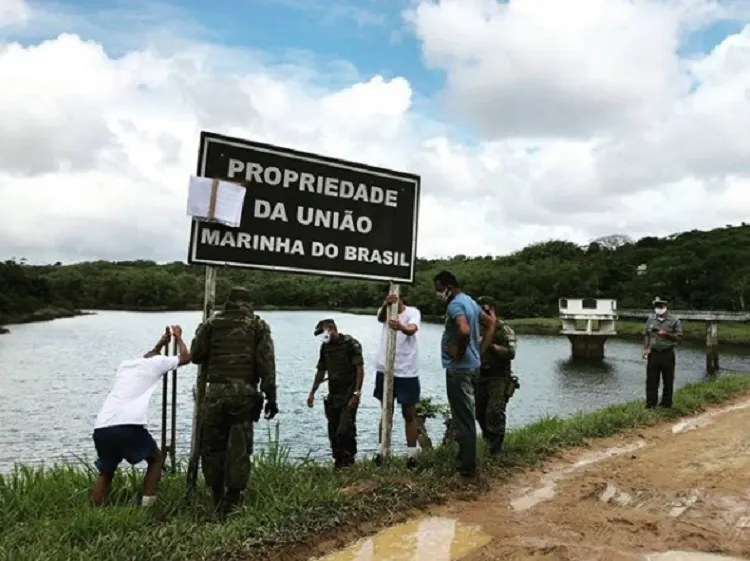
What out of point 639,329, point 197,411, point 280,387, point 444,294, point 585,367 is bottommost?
point 585,367

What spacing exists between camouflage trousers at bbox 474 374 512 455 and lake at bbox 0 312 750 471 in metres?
3.25

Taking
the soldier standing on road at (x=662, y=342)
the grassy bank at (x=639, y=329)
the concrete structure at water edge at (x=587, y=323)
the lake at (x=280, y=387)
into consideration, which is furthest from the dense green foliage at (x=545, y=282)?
the soldier standing on road at (x=662, y=342)

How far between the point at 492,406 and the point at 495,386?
216 millimetres

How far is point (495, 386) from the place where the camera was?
717 cm

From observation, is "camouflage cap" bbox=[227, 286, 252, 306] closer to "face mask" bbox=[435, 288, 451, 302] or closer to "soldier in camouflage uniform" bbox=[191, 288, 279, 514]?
"soldier in camouflage uniform" bbox=[191, 288, 279, 514]

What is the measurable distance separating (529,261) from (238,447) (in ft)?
486

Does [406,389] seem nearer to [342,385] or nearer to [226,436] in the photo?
[342,385]

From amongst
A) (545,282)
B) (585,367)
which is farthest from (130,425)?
(545,282)

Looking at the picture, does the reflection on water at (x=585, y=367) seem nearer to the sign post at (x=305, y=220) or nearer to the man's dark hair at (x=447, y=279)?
the sign post at (x=305, y=220)

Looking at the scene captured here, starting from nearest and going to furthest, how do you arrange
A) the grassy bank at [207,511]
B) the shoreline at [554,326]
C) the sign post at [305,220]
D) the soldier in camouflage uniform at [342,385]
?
the grassy bank at [207,511] → the sign post at [305,220] → the soldier in camouflage uniform at [342,385] → the shoreline at [554,326]

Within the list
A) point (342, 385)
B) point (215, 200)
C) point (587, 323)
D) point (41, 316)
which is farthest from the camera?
point (41, 316)

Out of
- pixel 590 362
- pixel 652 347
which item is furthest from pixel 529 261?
pixel 652 347

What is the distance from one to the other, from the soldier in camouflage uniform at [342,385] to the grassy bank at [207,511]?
25.0 inches

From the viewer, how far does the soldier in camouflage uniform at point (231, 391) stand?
190 inches
